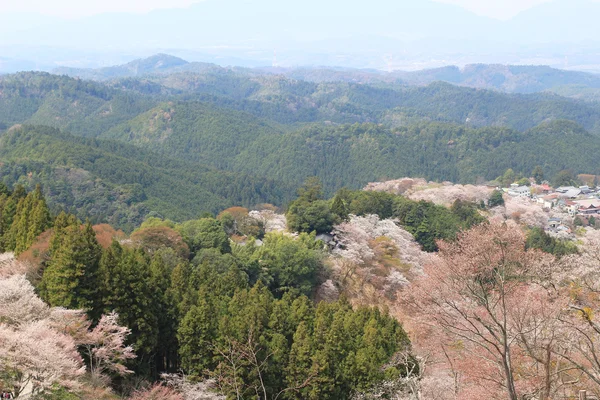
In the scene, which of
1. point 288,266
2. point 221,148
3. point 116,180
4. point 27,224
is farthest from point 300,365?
point 221,148

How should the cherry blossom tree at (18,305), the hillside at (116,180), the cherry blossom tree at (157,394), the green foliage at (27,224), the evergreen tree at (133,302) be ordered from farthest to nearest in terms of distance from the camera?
the hillside at (116,180) → the green foliage at (27,224) → the evergreen tree at (133,302) → the cherry blossom tree at (157,394) → the cherry blossom tree at (18,305)

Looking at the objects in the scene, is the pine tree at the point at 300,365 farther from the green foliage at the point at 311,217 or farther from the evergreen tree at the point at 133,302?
the green foliage at the point at 311,217

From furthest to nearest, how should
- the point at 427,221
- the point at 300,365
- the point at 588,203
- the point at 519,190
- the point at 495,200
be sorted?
the point at 519,190, the point at 588,203, the point at 495,200, the point at 427,221, the point at 300,365

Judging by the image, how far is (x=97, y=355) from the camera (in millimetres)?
16109

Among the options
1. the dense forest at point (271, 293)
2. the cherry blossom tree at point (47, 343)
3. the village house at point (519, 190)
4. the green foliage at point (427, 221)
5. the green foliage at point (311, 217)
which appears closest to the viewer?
the dense forest at point (271, 293)

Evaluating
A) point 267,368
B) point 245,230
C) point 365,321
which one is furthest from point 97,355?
point 245,230

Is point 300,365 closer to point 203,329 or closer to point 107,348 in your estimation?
point 203,329

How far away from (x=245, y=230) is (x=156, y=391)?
60.9 feet

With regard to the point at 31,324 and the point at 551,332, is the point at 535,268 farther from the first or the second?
the point at 31,324

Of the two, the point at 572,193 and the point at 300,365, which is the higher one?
the point at 300,365

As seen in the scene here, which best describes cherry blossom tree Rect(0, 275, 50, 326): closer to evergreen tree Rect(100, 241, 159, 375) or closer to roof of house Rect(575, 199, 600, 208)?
evergreen tree Rect(100, 241, 159, 375)

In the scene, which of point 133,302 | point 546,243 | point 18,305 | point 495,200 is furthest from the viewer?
point 495,200

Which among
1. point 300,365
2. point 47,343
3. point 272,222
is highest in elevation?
point 47,343

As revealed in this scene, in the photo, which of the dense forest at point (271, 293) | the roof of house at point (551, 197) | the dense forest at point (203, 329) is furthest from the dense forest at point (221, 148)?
the dense forest at point (203, 329)
